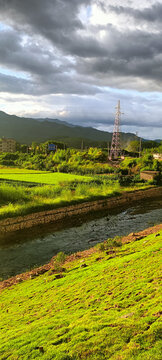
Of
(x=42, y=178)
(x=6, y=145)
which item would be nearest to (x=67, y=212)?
(x=42, y=178)

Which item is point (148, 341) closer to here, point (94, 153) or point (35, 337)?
point (35, 337)

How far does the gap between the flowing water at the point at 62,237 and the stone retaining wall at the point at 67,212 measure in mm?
1034

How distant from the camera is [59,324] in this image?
5945 mm

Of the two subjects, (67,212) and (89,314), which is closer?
(89,314)

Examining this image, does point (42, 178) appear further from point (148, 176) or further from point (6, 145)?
point (6, 145)

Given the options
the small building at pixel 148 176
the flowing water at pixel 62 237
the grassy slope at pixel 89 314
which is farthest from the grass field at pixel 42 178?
the grassy slope at pixel 89 314

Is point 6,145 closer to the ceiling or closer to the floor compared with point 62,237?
closer to the ceiling

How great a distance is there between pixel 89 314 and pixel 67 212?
70.4ft

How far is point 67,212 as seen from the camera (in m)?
27.7

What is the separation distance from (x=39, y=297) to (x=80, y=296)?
187cm

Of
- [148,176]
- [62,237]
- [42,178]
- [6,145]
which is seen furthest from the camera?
[6,145]

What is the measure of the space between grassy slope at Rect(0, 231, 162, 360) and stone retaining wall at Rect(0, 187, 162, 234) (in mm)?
11817

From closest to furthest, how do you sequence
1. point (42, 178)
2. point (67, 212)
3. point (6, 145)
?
point (67, 212)
point (42, 178)
point (6, 145)

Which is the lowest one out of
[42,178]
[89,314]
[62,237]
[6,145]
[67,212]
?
[62,237]
